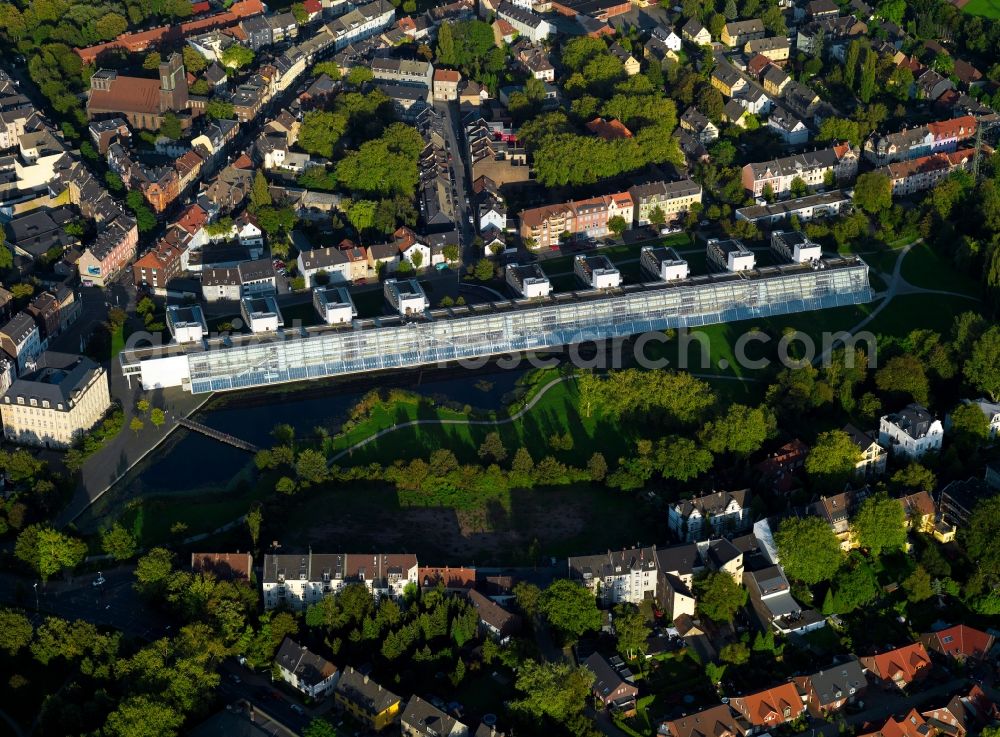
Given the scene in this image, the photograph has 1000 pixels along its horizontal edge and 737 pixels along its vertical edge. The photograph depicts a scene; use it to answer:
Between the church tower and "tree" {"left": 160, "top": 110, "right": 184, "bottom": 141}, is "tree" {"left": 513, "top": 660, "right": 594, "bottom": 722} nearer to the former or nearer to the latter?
→ "tree" {"left": 160, "top": 110, "right": 184, "bottom": 141}

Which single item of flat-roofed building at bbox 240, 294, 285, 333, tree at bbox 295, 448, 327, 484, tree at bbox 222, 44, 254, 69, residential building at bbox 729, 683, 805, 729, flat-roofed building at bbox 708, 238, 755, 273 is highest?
tree at bbox 222, 44, 254, 69

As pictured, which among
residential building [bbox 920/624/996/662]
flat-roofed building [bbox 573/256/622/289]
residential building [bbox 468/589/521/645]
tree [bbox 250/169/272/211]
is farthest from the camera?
tree [bbox 250/169/272/211]

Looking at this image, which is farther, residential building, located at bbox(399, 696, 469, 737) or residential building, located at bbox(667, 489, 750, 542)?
residential building, located at bbox(667, 489, 750, 542)

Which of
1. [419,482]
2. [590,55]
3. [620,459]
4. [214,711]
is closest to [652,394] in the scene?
[620,459]

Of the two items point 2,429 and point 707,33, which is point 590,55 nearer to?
point 707,33

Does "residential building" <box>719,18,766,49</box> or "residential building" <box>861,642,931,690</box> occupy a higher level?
"residential building" <box>719,18,766,49</box>

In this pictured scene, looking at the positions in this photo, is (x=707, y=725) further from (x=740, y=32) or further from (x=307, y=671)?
(x=740, y=32)

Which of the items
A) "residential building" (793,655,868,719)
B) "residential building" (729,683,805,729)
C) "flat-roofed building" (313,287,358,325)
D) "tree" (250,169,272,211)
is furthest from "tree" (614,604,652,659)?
"tree" (250,169,272,211)

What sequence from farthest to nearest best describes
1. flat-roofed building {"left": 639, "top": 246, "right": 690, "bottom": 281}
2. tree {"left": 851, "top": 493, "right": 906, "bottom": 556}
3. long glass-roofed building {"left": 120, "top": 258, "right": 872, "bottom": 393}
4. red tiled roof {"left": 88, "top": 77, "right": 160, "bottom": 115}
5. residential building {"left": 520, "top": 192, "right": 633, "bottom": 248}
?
red tiled roof {"left": 88, "top": 77, "right": 160, "bottom": 115}, residential building {"left": 520, "top": 192, "right": 633, "bottom": 248}, flat-roofed building {"left": 639, "top": 246, "right": 690, "bottom": 281}, long glass-roofed building {"left": 120, "top": 258, "right": 872, "bottom": 393}, tree {"left": 851, "top": 493, "right": 906, "bottom": 556}
